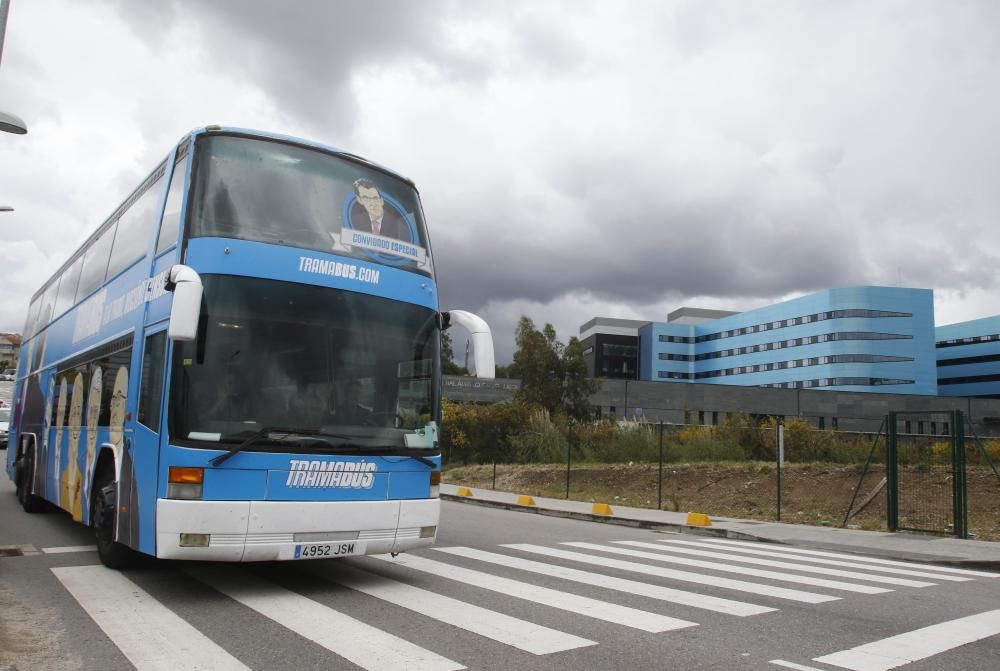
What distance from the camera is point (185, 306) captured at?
611 cm

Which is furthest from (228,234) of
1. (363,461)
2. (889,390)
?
(889,390)

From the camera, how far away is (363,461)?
6.95 meters

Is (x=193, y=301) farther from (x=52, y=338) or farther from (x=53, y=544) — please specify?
(x=52, y=338)

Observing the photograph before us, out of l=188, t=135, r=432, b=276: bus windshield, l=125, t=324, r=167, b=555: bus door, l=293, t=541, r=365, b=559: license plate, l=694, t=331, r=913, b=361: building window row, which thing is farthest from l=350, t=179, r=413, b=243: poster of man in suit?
l=694, t=331, r=913, b=361: building window row

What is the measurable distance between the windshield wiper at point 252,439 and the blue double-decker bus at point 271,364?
0.4 inches

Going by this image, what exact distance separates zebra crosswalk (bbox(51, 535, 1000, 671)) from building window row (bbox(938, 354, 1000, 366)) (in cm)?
11452

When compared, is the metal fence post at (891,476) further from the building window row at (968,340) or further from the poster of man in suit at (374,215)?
the building window row at (968,340)

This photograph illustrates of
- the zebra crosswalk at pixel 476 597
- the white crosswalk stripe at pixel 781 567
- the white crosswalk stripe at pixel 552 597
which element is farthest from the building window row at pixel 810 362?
the white crosswalk stripe at pixel 552 597

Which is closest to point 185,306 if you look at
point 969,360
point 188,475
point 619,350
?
point 188,475

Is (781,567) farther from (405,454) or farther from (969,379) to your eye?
(969,379)

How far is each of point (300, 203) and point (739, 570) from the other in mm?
6754

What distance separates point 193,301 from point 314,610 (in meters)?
2.71

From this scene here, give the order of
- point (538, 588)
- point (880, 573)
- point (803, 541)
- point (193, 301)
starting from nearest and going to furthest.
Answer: point (193, 301), point (538, 588), point (880, 573), point (803, 541)

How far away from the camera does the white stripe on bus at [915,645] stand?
527 cm
